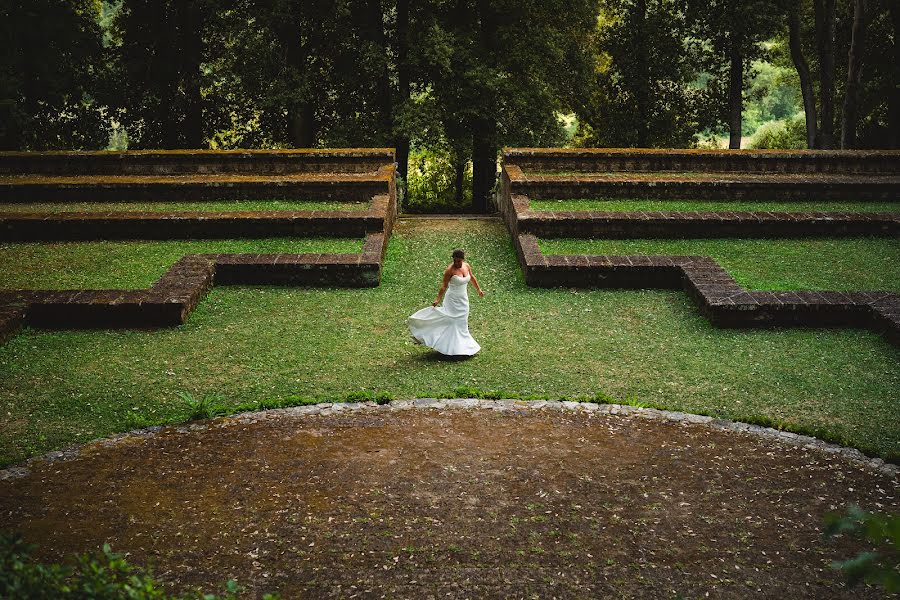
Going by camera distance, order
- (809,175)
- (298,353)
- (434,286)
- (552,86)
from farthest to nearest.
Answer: (552,86)
(809,175)
(434,286)
(298,353)

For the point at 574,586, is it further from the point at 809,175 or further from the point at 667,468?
the point at 809,175

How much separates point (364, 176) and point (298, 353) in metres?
6.52

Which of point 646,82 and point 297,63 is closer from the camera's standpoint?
point 297,63

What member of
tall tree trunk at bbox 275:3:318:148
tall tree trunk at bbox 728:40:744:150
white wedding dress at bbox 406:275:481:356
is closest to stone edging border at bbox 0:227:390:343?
white wedding dress at bbox 406:275:481:356

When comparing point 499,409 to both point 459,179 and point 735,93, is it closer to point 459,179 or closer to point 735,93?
point 459,179

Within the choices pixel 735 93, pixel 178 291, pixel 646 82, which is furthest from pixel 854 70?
pixel 178 291

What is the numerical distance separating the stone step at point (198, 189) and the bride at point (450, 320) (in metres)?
5.89

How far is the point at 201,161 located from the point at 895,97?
687 inches

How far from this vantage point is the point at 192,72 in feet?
Result: 68.7

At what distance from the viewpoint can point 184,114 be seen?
2184cm

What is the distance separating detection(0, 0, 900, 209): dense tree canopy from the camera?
1847cm

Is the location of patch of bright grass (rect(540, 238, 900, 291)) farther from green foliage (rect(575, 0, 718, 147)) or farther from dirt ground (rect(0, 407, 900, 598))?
green foliage (rect(575, 0, 718, 147))

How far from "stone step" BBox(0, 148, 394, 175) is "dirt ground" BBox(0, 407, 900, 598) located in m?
9.27

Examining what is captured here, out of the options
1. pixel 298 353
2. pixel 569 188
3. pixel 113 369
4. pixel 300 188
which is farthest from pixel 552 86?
pixel 113 369
